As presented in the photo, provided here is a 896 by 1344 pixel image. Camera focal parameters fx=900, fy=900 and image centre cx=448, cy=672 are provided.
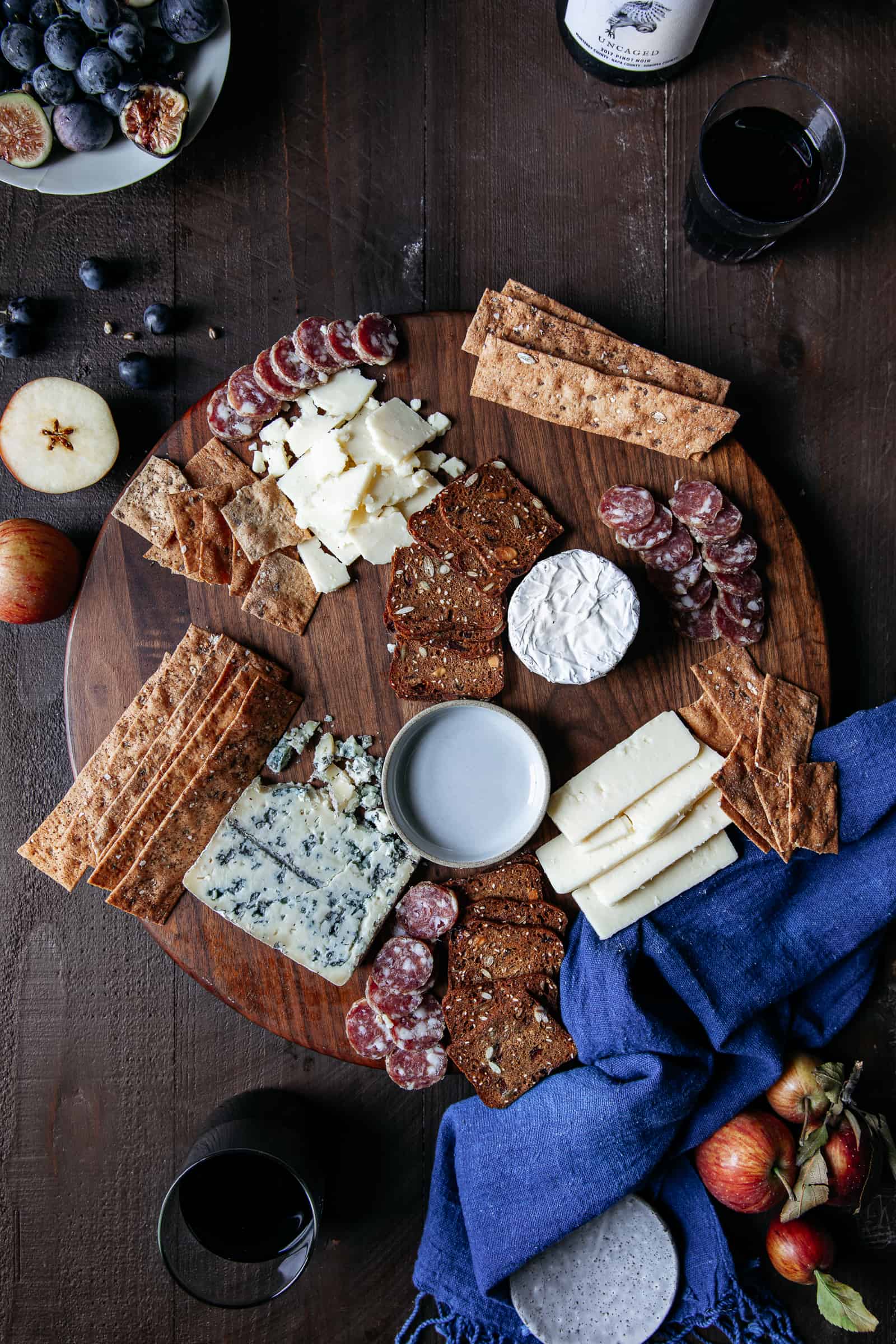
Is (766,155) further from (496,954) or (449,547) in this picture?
(496,954)

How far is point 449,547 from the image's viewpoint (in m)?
1.66

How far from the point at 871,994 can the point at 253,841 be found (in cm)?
127

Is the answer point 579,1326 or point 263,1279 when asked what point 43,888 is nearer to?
point 263,1279

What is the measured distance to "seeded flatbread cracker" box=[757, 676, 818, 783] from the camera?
162cm

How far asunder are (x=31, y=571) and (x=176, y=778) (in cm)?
49

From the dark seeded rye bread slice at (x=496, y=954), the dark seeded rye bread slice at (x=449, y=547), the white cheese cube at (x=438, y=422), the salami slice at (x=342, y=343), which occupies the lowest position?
→ the dark seeded rye bread slice at (x=496, y=954)

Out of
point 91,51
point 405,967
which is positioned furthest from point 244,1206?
point 91,51

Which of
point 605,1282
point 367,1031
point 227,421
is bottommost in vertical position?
point 605,1282

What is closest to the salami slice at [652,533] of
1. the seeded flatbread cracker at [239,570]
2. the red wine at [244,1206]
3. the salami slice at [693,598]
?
the salami slice at [693,598]

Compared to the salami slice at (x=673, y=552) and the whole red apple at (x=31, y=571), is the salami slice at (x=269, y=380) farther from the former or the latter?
the salami slice at (x=673, y=552)

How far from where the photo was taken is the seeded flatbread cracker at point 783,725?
162cm

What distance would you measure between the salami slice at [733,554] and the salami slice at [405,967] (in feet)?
2.92

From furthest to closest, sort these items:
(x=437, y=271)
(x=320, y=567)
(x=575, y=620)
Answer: (x=437, y=271) → (x=320, y=567) → (x=575, y=620)

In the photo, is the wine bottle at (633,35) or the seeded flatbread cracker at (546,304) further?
the seeded flatbread cracker at (546,304)
